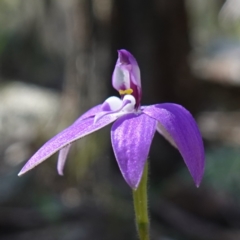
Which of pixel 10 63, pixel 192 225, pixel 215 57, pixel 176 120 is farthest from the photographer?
pixel 10 63

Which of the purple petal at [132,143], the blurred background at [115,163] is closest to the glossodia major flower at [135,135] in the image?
the purple petal at [132,143]

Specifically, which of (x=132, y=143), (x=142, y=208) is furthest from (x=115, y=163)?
(x=132, y=143)

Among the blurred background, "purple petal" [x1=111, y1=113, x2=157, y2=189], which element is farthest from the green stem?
the blurred background

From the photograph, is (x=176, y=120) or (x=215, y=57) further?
(x=215, y=57)

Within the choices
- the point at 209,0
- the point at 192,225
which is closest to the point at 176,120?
the point at 192,225

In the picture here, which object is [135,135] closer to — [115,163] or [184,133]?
[184,133]

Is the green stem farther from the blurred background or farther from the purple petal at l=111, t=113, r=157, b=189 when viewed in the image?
the blurred background

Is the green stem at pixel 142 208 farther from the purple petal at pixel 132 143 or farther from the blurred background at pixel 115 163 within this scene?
the blurred background at pixel 115 163

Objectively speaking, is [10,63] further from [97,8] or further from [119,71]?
[119,71]
